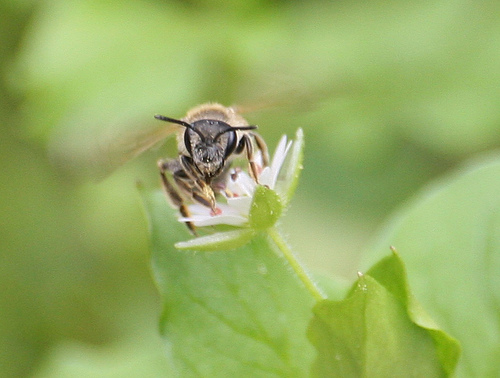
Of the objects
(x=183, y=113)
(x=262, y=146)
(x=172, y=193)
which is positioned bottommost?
(x=183, y=113)

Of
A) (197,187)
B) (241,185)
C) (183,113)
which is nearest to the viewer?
(241,185)

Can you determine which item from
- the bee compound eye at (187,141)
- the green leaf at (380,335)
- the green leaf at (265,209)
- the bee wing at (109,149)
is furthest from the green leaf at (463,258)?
the bee wing at (109,149)

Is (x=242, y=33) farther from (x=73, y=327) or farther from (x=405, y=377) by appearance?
(x=405, y=377)

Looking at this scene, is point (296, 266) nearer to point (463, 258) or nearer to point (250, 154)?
point (250, 154)

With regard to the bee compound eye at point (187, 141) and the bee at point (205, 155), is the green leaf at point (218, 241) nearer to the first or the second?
the bee at point (205, 155)

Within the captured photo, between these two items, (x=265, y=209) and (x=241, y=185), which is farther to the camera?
(x=241, y=185)

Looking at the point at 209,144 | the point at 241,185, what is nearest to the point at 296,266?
the point at 241,185

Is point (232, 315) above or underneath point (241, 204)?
underneath
